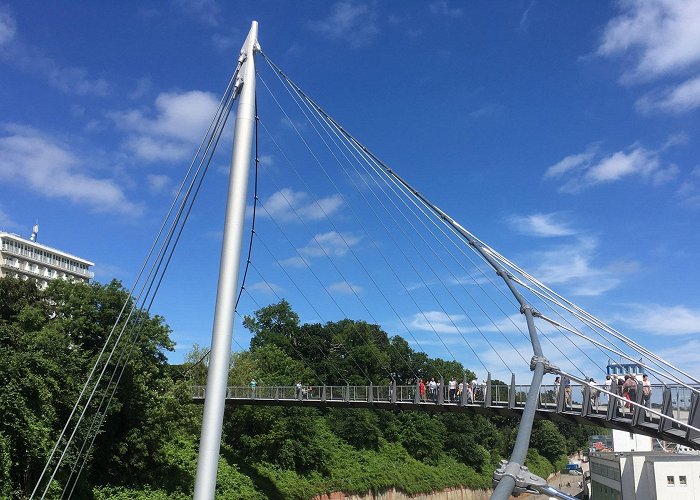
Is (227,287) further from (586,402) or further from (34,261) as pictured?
(34,261)

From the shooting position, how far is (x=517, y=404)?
25547mm

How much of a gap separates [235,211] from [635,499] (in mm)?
41946

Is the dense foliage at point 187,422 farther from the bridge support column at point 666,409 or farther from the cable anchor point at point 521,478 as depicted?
the bridge support column at point 666,409

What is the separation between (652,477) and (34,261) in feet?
283

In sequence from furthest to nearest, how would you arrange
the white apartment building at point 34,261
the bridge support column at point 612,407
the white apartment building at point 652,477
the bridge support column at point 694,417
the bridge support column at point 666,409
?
the white apartment building at point 34,261, the white apartment building at point 652,477, the bridge support column at point 612,407, the bridge support column at point 666,409, the bridge support column at point 694,417

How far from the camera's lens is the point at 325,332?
287ft

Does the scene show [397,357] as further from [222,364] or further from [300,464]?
[222,364]

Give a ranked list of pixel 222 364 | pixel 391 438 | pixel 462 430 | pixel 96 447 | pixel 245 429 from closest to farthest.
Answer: pixel 222 364 → pixel 96 447 → pixel 245 429 → pixel 391 438 → pixel 462 430

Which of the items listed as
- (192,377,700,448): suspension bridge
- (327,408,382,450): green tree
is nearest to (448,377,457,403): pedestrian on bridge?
(192,377,700,448): suspension bridge

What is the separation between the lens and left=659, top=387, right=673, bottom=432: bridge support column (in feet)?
54.0

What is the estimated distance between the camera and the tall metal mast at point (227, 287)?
12570 millimetres

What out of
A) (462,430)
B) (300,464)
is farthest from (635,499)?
(462,430)

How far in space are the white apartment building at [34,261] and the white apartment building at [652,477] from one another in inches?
2688

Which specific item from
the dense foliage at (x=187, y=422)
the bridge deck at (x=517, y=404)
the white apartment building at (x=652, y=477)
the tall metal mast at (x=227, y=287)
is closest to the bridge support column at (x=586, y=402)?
the bridge deck at (x=517, y=404)
